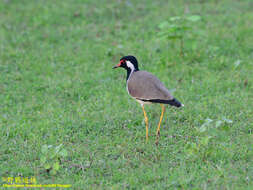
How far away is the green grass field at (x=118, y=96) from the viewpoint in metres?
5.34

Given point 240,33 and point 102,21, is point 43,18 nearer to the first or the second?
point 102,21

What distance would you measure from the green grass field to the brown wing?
62 cm

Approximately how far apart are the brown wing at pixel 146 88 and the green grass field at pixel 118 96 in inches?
24.4

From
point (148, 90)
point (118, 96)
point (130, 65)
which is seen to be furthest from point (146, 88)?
point (118, 96)

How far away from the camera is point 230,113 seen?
6816 millimetres

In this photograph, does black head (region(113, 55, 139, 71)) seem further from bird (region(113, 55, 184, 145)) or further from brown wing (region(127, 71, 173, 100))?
brown wing (region(127, 71, 173, 100))

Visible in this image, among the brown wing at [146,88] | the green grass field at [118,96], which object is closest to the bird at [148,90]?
the brown wing at [146,88]

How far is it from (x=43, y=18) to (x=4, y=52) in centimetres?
179

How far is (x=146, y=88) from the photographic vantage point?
20.0 ft

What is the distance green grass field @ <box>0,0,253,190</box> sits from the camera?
→ 5336mm

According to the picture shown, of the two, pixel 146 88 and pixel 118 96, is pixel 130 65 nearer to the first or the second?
pixel 146 88

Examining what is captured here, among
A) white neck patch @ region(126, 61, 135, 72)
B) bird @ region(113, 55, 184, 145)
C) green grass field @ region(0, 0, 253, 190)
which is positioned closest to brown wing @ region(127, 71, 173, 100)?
bird @ region(113, 55, 184, 145)

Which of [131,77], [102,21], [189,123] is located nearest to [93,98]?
[131,77]

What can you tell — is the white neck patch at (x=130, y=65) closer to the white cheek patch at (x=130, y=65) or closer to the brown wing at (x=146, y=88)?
the white cheek patch at (x=130, y=65)
